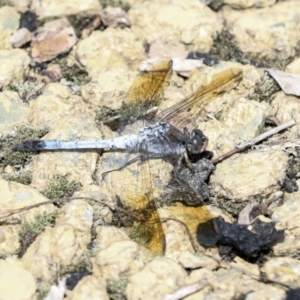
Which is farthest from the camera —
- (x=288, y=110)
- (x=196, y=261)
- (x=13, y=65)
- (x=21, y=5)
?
(x=21, y=5)

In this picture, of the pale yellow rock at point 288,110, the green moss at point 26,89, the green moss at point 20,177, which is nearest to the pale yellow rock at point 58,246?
the green moss at point 20,177

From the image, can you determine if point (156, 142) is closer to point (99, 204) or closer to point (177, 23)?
point (99, 204)

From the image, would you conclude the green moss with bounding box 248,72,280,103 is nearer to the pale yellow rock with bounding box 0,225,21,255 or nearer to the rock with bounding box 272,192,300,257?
the rock with bounding box 272,192,300,257

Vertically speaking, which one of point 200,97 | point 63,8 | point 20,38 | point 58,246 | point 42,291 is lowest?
point 42,291

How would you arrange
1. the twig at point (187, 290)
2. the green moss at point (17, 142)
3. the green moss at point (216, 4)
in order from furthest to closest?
the green moss at point (216, 4) → the green moss at point (17, 142) → the twig at point (187, 290)

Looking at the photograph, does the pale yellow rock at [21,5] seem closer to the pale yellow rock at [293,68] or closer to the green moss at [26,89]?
the green moss at [26,89]

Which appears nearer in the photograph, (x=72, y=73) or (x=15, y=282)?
(x=15, y=282)

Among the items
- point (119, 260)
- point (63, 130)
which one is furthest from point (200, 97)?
point (119, 260)
